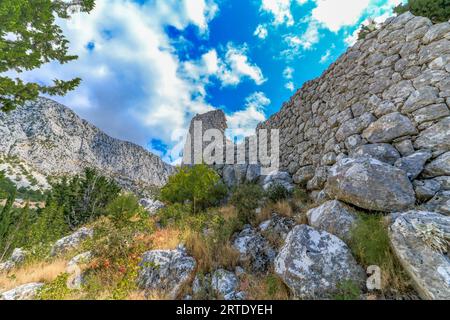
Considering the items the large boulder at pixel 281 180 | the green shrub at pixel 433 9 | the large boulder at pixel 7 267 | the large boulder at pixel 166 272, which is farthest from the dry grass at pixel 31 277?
the green shrub at pixel 433 9

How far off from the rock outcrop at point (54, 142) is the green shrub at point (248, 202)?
45649mm

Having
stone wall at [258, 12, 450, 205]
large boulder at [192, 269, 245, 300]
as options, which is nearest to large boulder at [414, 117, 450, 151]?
stone wall at [258, 12, 450, 205]

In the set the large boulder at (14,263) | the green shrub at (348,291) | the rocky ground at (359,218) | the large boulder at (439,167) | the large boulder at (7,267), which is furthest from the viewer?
the large boulder at (14,263)

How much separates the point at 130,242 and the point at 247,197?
3991mm

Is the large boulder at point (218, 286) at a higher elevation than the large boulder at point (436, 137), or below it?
below

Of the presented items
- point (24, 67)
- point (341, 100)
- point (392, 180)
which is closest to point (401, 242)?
point (392, 180)

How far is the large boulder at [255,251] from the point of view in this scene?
167 inches

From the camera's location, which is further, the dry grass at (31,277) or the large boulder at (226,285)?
the dry grass at (31,277)

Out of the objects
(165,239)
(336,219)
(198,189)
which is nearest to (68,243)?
(165,239)

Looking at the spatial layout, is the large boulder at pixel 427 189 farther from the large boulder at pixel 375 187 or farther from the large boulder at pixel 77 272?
the large boulder at pixel 77 272

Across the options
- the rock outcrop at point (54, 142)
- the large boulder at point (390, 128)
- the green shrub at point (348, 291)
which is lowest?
the green shrub at point (348, 291)

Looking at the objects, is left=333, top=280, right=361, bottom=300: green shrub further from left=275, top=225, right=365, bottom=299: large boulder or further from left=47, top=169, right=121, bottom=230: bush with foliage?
left=47, top=169, right=121, bottom=230: bush with foliage

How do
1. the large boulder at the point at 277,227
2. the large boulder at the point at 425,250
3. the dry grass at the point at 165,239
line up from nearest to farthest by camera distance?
the large boulder at the point at 425,250
the large boulder at the point at 277,227
the dry grass at the point at 165,239

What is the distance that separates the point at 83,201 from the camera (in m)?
15.8
